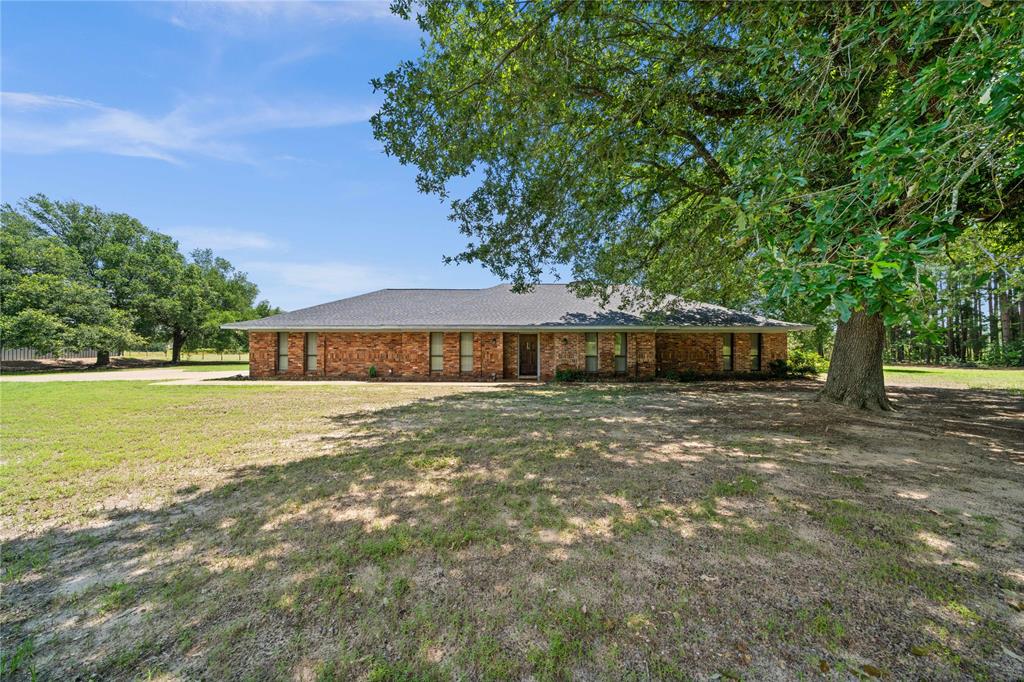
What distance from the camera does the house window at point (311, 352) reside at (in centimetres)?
1689

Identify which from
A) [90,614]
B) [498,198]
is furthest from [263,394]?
[90,614]

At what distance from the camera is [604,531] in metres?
3.17

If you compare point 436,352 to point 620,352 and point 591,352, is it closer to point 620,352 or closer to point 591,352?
point 591,352

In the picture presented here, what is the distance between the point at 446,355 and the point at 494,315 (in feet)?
8.64

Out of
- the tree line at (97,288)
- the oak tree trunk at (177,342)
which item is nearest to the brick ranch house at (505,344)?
the tree line at (97,288)

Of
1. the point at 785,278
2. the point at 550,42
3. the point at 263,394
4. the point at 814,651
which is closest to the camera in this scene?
the point at 814,651

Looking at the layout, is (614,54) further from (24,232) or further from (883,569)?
(24,232)

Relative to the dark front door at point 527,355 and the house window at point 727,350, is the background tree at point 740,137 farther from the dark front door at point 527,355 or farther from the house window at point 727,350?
the house window at point 727,350

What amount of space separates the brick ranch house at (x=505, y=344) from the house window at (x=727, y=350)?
4cm

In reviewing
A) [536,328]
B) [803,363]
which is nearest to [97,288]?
[536,328]

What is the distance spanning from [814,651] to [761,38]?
23.6 ft

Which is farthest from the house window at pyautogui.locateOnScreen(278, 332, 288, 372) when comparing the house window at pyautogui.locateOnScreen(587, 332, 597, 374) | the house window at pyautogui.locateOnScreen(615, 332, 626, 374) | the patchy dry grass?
the house window at pyautogui.locateOnScreen(615, 332, 626, 374)

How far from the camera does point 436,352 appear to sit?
55.2ft

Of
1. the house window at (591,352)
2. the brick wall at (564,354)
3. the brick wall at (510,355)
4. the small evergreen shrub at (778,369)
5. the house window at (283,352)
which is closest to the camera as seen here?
the brick wall at (564,354)
